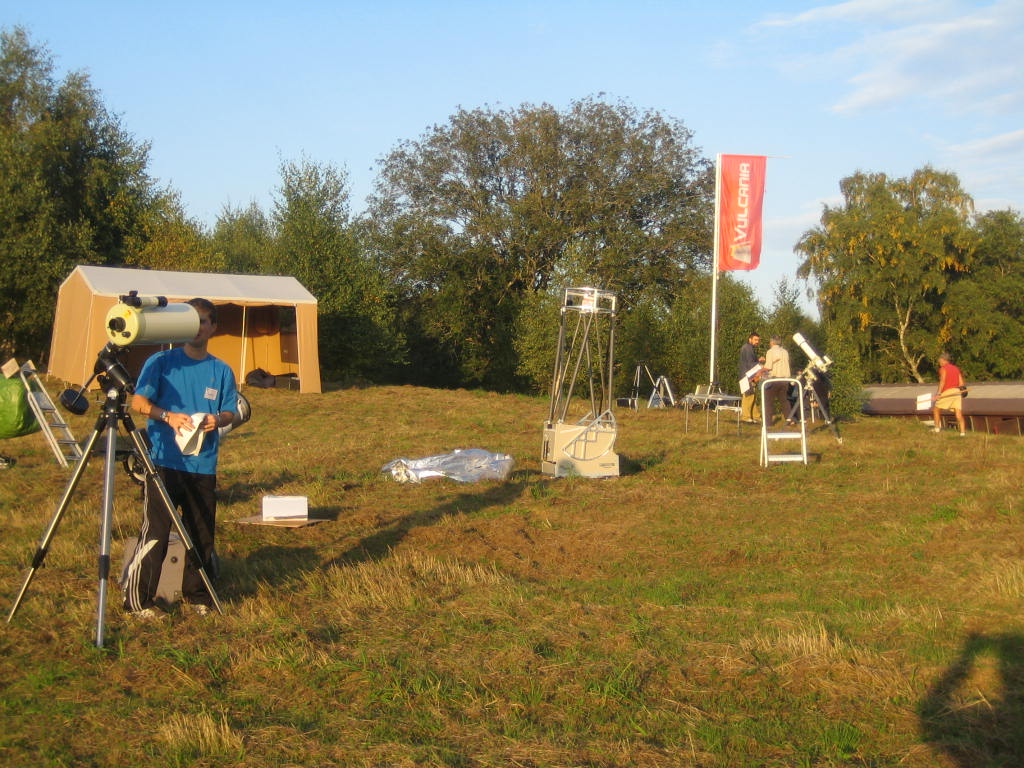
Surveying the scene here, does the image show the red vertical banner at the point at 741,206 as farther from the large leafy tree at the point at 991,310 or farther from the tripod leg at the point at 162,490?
the large leafy tree at the point at 991,310

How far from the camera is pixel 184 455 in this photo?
4938 millimetres

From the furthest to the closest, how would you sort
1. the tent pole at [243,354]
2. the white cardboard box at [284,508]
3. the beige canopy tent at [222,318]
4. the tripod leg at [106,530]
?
the tent pole at [243,354] < the beige canopy tent at [222,318] < the white cardboard box at [284,508] < the tripod leg at [106,530]

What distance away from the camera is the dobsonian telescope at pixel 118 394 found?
181 inches

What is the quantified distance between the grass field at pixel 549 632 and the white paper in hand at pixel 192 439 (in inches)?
35.1

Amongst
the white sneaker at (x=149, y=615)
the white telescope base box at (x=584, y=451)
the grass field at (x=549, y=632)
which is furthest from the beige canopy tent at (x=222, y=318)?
the white sneaker at (x=149, y=615)

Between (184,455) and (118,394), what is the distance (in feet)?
1.57

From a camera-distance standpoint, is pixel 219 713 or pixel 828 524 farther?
pixel 828 524

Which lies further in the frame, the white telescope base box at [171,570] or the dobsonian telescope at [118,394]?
the white telescope base box at [171,570]

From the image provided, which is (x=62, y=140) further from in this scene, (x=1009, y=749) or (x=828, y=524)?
(x=1009, y=749)

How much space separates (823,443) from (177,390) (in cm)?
1049

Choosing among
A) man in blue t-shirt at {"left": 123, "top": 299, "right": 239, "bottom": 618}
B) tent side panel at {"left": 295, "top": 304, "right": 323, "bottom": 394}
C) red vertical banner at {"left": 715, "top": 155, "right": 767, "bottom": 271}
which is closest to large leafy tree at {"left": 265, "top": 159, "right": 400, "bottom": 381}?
tent side panel at {"left": 295, "top": 304, "right": 323, "bottom": 394}

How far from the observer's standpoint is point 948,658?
14.6ft

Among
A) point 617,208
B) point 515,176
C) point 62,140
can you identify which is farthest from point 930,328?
point 62,140

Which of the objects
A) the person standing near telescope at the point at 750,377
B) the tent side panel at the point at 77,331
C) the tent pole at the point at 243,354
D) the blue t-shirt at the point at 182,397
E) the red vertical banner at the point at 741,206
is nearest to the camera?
the blue t-shirt at the point at 182,397
